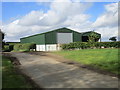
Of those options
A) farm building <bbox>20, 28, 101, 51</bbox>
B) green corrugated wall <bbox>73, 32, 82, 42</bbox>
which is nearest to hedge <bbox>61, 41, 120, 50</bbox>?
farm building <bbox>20, 28, 101, 51</bbox>

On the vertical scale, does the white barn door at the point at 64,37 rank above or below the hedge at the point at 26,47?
above

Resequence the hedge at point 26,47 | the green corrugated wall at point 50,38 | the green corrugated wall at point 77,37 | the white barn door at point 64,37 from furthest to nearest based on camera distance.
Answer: the green corrugated wall at point 77,37 → the white barn door at point 64,37 → the green corrugated wall at point 50,38 → the hedge at point 26,47

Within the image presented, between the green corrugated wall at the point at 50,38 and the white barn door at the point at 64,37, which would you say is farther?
the white barn door at the point at 64,37

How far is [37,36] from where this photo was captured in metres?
40.7

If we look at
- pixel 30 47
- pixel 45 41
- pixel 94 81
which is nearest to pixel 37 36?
pixel 45 41

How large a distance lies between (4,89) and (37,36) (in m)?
35.3

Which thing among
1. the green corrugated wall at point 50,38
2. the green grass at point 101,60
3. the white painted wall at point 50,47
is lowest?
the green grass at point 101,60

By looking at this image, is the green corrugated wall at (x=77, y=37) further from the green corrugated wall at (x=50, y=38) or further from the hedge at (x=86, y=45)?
the hedge at (x=86, y=45)

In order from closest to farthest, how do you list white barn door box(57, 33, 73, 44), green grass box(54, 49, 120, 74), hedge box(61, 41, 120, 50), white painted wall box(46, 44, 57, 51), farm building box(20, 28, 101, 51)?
green grass box(54, 49, 120, 74) < hedge box(61, 41, 120, 50) < white painted wall box(46, 44, 57, 51) < farm building box(20, 28, 101, 51) < white barn door box(57, 33, 73, 44)

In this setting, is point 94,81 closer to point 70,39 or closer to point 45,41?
point 45,41

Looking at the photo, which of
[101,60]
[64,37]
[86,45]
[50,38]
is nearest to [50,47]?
[50,38]

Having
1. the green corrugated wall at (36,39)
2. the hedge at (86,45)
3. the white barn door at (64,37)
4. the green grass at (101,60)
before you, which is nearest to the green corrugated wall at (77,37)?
the white barn door at (64,37)

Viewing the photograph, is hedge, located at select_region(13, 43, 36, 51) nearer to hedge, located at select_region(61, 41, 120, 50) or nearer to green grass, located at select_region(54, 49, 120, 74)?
hedge, located at select_region(61, 41, 120, 50)

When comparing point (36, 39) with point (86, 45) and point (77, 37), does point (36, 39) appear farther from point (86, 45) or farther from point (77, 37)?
point (86, 45)
